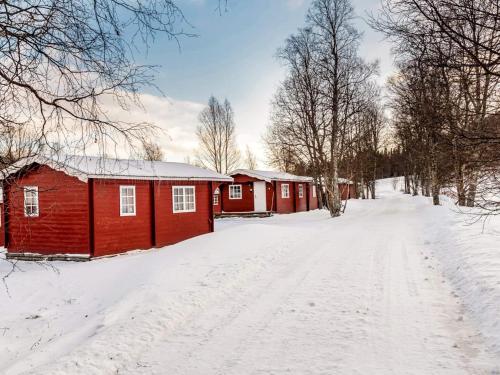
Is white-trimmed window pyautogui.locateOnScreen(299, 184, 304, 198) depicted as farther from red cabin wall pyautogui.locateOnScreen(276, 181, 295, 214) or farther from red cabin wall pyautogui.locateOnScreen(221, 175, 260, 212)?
red cabin wall pyautogui.locateOnScreen(221, 175, 260, 212)

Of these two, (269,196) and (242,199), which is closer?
(269,196)

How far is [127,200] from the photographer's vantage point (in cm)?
1495

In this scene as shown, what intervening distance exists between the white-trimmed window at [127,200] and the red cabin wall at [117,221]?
131mm

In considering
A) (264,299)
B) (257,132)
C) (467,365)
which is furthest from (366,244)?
(257,132)

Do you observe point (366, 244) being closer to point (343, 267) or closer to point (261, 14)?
point (343, 267)

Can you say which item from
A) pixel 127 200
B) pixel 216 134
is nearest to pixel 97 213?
pixel 127 200

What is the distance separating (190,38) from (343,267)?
20.4ft

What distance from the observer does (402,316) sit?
515 centimetres

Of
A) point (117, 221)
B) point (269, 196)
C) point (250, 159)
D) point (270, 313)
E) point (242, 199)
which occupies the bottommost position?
point (270, 313)

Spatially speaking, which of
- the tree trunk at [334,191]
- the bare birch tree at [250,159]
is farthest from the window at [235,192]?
the bare birch tree at [250,159]

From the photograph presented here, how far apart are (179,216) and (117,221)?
335 centimetres

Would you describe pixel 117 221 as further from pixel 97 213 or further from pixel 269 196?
pixel 269 196

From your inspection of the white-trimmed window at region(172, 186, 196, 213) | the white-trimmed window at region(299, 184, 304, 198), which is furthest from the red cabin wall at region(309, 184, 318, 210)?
the white-trimmed window at region(172, 186, 196, 213)

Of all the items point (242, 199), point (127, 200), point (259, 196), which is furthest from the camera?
point (242, 199)
